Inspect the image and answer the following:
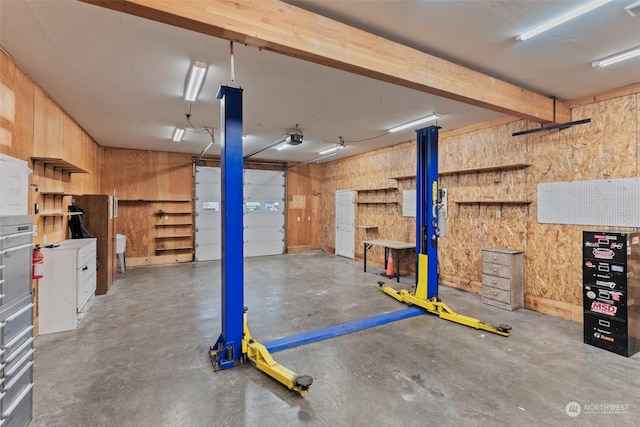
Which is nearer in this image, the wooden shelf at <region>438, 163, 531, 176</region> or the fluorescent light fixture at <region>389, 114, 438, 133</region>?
the wooden shelf at <region>438, 163, 531, 176</region>

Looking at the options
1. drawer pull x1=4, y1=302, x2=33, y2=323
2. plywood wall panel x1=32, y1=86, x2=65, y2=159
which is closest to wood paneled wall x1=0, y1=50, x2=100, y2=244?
plywood wall panel x1=32, y1=86, x2=65, y2=159

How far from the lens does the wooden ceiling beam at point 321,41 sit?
1894 millimetres

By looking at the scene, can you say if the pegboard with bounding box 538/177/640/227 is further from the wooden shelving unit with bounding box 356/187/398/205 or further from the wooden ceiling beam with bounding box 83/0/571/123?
the wooden shelving unit with bounding box 356/187/398/205

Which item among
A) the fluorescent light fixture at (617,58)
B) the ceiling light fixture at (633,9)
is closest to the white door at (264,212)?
the fluorescent light fixture at (617,58)

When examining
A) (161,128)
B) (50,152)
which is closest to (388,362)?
(50,152)

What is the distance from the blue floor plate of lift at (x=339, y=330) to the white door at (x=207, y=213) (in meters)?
6.04

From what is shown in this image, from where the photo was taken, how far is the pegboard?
3.59 m

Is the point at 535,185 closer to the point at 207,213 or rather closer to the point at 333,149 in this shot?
the point at 333,149

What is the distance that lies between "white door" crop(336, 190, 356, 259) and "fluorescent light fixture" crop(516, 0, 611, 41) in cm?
623

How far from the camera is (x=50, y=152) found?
417 cm

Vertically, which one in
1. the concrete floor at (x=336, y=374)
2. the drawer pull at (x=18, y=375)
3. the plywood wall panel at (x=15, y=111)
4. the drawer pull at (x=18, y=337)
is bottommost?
the concrete floor at (x=336, y=374)

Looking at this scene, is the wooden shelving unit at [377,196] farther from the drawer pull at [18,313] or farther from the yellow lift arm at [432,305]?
the drawer pull at [18,313]

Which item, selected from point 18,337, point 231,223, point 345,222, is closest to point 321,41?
point 231,223

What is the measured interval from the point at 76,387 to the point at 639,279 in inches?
225
